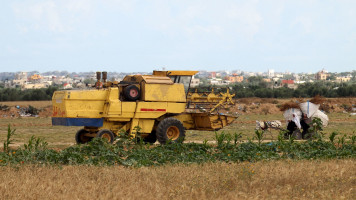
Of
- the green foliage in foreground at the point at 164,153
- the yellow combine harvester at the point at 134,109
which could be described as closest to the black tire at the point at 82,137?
the yellow combine harvester at the point at 134,109

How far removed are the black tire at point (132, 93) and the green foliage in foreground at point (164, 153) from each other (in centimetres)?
298

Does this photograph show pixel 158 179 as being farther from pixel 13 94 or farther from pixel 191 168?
pixel 13 94

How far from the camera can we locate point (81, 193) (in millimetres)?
10461

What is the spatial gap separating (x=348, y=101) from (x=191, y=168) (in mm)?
47894

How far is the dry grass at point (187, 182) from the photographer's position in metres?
10.4

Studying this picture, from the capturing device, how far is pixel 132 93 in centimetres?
2019

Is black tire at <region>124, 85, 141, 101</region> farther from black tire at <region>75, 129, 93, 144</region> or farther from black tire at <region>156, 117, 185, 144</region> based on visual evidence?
black tire at <region>75, 129, 93, 144</region>

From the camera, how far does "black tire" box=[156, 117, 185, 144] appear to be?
803 inches

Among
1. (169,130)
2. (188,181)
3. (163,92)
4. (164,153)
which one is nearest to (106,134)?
(169,130)

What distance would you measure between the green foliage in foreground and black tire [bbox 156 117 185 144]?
2682 mm

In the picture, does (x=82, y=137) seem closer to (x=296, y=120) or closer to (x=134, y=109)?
(x=134, y=109)

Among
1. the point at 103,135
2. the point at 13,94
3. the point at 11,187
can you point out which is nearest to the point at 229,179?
the point at 11,187

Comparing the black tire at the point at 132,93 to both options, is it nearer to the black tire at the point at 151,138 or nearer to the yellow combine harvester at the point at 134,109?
the yellow combine harvester at the point at 134,109

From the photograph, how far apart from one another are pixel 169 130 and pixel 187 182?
929cm
